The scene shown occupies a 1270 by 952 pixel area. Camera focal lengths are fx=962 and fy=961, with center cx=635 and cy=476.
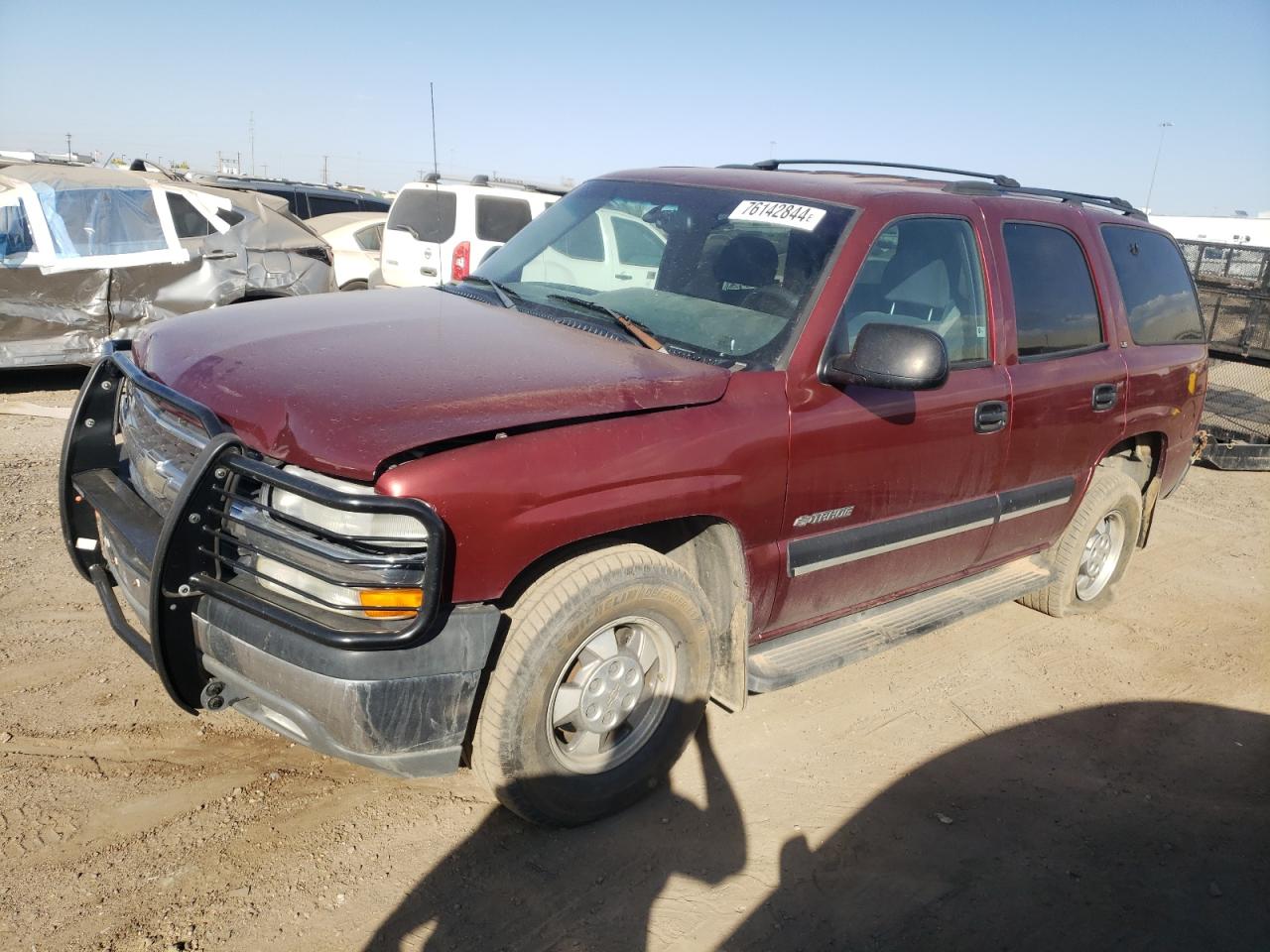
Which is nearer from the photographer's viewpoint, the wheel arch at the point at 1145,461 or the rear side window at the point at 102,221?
the wheel arch at the point at 1145,461

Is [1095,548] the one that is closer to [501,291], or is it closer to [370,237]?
[501,291]

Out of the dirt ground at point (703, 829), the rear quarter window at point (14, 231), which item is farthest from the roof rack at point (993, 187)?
the rear quarter window at point (14, 231)

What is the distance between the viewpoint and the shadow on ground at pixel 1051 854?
2.86m

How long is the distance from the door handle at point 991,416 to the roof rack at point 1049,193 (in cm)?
92

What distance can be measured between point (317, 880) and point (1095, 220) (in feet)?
14.4

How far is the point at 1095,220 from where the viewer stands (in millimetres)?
4660

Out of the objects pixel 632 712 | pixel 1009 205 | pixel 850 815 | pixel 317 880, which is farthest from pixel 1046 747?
pixel 317 880

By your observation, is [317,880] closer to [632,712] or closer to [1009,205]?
[632,712]

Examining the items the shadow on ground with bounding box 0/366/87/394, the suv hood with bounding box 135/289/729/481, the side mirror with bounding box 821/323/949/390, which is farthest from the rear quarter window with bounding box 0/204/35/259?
the side mirror with bounding box 821/323/949/390

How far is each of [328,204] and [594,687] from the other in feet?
52.4

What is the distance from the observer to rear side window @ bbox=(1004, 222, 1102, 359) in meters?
4.08

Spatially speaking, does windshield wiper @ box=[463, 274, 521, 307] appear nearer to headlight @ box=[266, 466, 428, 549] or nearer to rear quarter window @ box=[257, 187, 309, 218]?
headlight @ box=[266, 466, 428, 549]

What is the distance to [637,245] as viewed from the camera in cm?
385

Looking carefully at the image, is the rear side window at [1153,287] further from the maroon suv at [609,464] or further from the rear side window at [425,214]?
the rear side window at [425,214]
